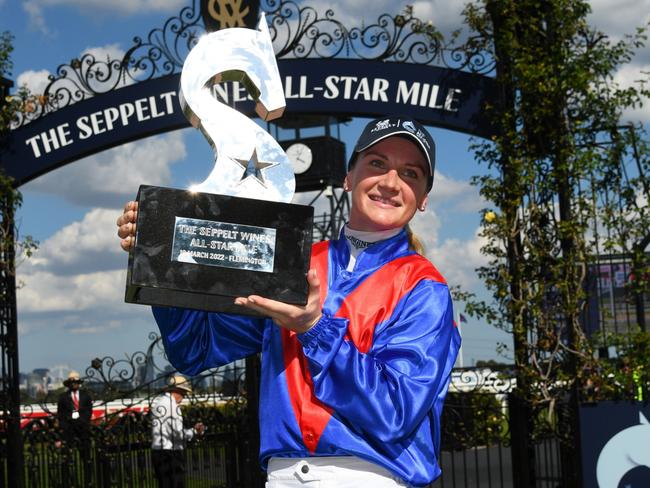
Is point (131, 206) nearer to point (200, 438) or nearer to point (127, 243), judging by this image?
point (127, 243)

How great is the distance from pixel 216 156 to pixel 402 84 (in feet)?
15.1

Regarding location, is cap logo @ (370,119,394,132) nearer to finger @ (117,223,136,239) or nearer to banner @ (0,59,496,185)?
finger @ (117,223,136,239)

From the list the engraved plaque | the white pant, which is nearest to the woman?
the white pant

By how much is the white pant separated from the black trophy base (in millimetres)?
458

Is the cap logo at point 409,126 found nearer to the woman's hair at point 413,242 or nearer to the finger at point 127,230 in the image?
the woman's hair at point 413,242

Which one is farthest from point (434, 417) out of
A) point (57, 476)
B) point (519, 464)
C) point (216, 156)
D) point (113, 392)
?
point (57, 476)

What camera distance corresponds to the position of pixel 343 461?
233cm

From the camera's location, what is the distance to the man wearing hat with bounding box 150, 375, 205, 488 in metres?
8.14

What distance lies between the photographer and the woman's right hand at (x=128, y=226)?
233 centimetres

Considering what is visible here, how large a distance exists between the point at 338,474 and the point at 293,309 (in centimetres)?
50

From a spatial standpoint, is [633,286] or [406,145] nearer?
[406,145]

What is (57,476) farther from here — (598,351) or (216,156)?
(216,156)

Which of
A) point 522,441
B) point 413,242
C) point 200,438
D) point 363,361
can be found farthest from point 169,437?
point 363,361

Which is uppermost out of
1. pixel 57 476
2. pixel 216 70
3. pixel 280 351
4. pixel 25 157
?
pixel 25 157
